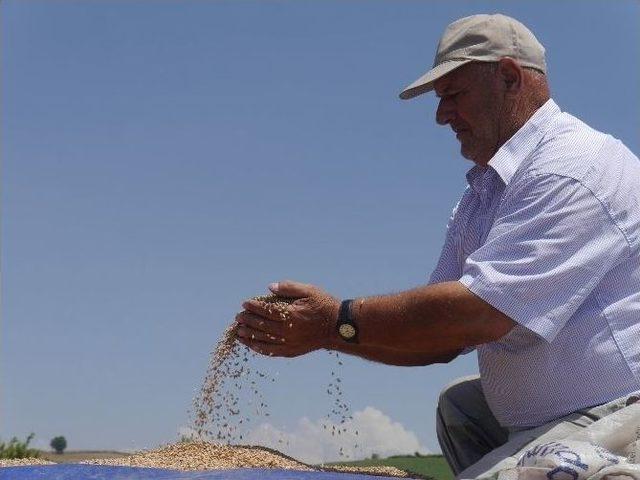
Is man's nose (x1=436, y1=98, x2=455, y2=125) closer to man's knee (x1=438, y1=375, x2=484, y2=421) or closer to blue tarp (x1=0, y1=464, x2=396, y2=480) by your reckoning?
man's knee (x1=438, y1=375, x2=484, y2=421)

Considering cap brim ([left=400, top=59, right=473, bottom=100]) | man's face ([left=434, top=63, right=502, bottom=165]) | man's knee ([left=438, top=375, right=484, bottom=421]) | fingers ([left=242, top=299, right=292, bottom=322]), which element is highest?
cap brim ([left=400, top=59, right=473, bottom=100])

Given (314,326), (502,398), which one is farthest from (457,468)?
(314,326)

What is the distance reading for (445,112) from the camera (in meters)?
4.12

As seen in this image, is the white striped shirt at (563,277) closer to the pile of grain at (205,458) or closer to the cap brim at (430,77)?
the cap brim at (430,77)

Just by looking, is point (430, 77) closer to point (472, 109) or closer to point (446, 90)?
point (446, 90)

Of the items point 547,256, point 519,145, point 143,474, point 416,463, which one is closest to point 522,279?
point 547,256

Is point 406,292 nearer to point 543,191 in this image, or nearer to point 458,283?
point 458,283

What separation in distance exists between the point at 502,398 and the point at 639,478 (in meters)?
0.76

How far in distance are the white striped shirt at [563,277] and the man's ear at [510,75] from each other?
10.9 inches

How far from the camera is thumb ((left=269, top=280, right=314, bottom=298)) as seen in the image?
12.8ft

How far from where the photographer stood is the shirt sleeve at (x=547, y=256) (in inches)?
137

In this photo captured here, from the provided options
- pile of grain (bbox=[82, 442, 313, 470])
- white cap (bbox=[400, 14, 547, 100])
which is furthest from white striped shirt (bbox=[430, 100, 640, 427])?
pile of grain (bbox=[82, 442, 313, 470])

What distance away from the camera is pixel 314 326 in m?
3.87

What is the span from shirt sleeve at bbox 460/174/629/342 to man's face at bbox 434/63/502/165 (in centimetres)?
Result: 44
